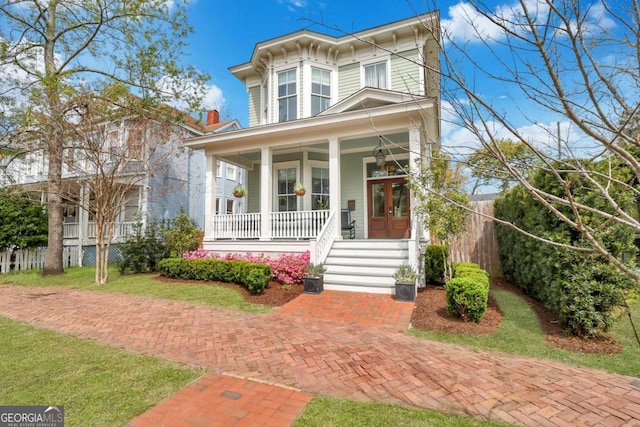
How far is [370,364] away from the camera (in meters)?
3.49

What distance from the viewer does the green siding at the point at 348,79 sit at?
1195 centimetres

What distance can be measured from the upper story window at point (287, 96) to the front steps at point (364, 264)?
241 inches

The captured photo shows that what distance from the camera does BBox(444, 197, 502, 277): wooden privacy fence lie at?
361 inches

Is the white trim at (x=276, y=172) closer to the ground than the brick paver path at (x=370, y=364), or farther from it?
farther from it

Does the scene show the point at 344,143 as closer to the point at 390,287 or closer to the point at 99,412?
the point at 390,287

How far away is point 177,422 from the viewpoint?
2.41 m

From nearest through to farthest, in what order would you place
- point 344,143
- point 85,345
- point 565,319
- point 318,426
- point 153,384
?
Answer: point 318,426 → point 153,384 → point 85,345 → point 565,319 → point 344,143

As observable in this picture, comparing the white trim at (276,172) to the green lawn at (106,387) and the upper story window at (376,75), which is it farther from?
the green lawn at (106,387)

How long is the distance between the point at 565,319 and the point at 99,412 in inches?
225

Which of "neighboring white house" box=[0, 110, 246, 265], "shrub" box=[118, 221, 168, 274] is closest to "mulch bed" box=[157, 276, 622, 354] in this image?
"shrub" box=[118, 221, 168, 274]

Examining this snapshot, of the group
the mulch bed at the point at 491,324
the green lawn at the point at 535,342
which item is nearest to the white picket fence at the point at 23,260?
the mulch bed at the point at 491,324

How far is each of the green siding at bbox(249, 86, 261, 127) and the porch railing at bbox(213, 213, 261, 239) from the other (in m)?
5.30

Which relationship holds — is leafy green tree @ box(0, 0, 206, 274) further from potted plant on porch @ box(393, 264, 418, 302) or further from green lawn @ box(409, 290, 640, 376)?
green lawn @ box(409, 290, 640, 376)

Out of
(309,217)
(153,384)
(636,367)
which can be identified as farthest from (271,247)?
(636,367)
